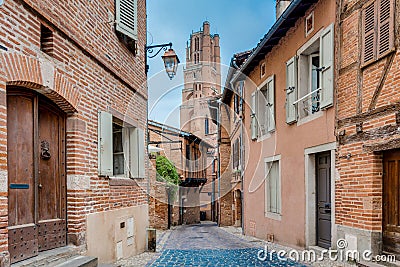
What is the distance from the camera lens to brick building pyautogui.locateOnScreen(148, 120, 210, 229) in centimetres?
1584

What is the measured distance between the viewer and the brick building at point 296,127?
6727 millimetres

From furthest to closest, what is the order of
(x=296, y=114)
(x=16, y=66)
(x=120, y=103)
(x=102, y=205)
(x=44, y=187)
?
1. (x=296, y=114)
2. (x=120, y=103)
3. (x=102, y=205)
4. (x=44, y=187)
5. (x=16, y=66)

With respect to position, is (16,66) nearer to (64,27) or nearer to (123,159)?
(64,27)

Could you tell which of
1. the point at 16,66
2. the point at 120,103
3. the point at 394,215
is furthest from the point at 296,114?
the point at 16,66

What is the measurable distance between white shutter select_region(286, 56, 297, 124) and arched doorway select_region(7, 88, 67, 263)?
4861 mm

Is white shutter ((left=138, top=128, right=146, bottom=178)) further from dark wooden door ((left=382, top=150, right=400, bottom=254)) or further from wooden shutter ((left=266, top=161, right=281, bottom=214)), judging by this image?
dark wooden door ((left=382, top=150, right=400, bottom=254))

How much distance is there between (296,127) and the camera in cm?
796

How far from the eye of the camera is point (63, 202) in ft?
16.0

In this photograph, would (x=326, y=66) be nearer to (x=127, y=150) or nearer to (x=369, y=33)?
(x=369, y=33)

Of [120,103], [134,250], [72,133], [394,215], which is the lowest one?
[134,250]

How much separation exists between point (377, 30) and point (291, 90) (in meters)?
2.77

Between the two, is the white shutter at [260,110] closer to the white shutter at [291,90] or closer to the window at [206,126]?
the white shutter at [291,90]

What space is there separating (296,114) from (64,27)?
503cm

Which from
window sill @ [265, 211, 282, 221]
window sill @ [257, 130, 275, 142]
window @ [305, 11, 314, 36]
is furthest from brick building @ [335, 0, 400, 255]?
window sill @ [257, 130, 275, 142]
